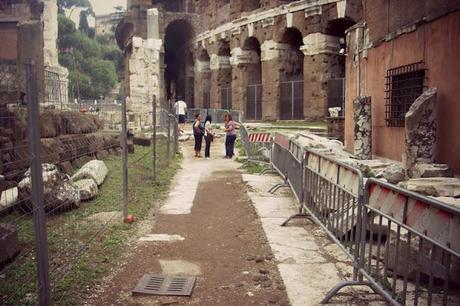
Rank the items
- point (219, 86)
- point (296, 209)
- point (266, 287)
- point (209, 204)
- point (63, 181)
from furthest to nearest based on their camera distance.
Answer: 1. point (219, 86)
2. point (209, 204)
3. point (296, 209)
4. point (63, 181)
5. point (266, 287)

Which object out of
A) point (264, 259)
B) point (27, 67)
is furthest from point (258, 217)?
point (27, 67)

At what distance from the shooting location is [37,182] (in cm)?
330

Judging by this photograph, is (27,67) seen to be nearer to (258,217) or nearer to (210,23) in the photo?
(258,217)

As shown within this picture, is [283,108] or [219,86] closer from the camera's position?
[283,108]

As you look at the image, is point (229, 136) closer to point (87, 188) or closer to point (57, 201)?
point (87, 188)

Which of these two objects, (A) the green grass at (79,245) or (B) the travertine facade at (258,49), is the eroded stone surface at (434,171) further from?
(B) the travertine facade at (258,49)

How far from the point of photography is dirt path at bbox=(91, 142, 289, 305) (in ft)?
13.0

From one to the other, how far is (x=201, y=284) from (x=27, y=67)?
7.92 feet

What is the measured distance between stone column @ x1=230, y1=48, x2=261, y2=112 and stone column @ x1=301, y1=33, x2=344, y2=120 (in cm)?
544

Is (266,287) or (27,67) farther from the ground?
(27,67)

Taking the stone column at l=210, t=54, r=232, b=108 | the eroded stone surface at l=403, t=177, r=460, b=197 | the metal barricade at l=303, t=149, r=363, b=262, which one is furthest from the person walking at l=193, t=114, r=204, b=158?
the stone column at l=210, t=54, r=232, b=108

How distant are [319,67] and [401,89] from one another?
12.8m

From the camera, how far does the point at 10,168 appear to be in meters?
6.83

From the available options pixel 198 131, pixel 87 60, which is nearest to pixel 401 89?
pixel 198 131
